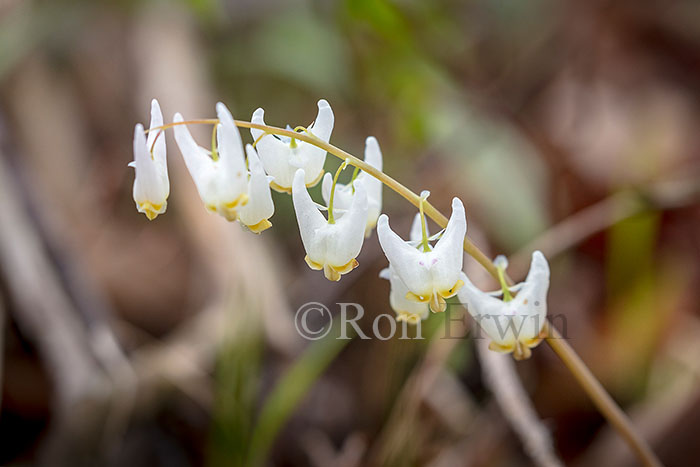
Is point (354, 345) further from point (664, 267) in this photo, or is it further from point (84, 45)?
point (84, 45)

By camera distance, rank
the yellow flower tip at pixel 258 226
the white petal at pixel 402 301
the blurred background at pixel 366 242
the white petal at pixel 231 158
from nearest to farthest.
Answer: the white petal at pixel 231 158 → the yellow flower tip at pixel 258 226 → the white petal at pixel 402 301 → the blurred background at pixel 366 242

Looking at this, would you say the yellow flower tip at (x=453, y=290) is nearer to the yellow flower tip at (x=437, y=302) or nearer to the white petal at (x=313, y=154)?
the yellow flower tip at (x=437, y=302)

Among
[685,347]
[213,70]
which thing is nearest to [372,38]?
[213,70]

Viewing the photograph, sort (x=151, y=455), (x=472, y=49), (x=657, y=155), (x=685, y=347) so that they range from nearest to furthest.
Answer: (x=151, y=455), (x=685, y=347), (x=657, y=155), (x=472, y=49)

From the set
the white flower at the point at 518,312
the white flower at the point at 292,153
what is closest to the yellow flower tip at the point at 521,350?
the white flower at the point at 518,312

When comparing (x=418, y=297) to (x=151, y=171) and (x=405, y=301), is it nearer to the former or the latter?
(x=405, y=301)

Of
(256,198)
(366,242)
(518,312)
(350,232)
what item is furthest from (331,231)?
(366,242)
